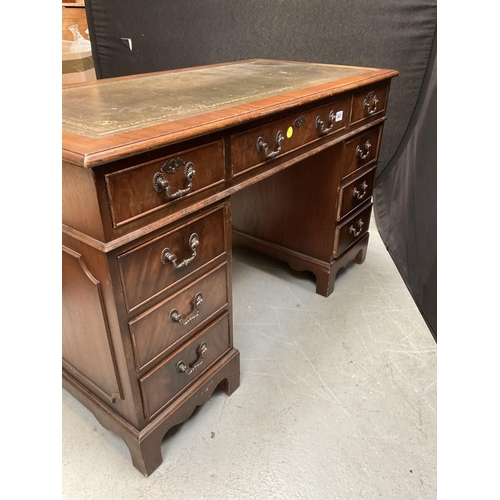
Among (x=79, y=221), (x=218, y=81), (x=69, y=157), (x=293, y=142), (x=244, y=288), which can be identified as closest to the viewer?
(x=69, y=157)

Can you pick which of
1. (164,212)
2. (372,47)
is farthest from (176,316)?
(372,47)

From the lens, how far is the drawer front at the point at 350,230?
1.79 m

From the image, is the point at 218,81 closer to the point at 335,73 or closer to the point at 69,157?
the point at 335,73

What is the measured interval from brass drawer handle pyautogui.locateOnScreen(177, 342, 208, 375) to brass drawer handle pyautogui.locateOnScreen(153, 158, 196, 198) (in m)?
0.47

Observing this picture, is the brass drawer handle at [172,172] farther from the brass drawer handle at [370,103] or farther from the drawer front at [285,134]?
the brass drawer handle at [370,103]

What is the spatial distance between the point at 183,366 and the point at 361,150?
43.7 inches

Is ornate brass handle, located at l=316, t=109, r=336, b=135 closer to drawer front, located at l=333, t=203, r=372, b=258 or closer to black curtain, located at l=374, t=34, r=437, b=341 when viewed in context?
drawer front, located at l=333, t=203, r=372, b=258

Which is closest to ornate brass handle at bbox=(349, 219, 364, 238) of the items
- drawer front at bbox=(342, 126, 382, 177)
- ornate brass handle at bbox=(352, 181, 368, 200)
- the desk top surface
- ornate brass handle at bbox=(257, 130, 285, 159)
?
ornate brass handle at bbox=(352, 181, 368, 200)

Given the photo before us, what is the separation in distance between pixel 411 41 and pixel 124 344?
2085 mm

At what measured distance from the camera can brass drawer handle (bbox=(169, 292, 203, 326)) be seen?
105 centimetres

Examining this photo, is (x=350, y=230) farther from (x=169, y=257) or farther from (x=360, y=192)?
(x=169, y=257)

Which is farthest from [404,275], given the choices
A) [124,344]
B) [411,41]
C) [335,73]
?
[124,344]

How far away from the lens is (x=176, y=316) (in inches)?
41.8

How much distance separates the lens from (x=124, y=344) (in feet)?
3.15
